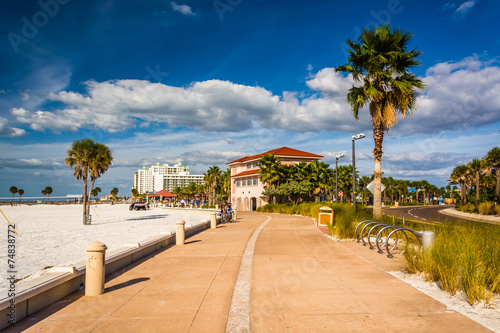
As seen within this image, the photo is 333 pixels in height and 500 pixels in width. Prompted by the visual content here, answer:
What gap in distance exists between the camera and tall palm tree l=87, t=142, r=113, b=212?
3005cm

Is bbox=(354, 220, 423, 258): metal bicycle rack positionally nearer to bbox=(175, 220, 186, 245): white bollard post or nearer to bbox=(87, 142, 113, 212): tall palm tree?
bbox=(175, 220, 186, 245): white bollard post

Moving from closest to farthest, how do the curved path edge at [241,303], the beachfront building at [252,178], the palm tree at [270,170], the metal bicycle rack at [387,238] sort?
1. the curved path edge at [241,303]
2. the metal bicycle rack at [387,238]
3. the palm tree at [270,170]
4. the beachfront building at [252,178]

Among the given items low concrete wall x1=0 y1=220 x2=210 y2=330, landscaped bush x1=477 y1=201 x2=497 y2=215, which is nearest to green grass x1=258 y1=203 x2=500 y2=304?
low concrete wall x1=0 y1=220 x2=210 y2=330

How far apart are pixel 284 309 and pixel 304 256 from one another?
15.0 ft

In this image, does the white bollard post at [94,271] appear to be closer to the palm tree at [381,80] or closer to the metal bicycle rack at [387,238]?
the metal bicycle rack at [387,238]

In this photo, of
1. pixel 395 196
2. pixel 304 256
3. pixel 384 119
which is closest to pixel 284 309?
pixel 304 256

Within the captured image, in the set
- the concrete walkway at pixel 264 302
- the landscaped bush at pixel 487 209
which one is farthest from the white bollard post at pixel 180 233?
the landscaped bush at pixel 487 209

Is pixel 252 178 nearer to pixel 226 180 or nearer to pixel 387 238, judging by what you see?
pixel 226 180

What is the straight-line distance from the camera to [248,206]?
5800 centimetres

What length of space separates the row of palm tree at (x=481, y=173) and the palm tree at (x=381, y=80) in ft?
100

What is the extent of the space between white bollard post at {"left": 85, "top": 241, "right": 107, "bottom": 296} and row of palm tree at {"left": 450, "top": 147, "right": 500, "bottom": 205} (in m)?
45.7

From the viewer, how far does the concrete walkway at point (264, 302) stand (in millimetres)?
4461

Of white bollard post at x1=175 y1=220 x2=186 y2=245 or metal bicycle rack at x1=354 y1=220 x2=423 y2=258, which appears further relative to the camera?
white bollard post at x1=175 y1=220 x2=186 y2=245

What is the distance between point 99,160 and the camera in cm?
3041
